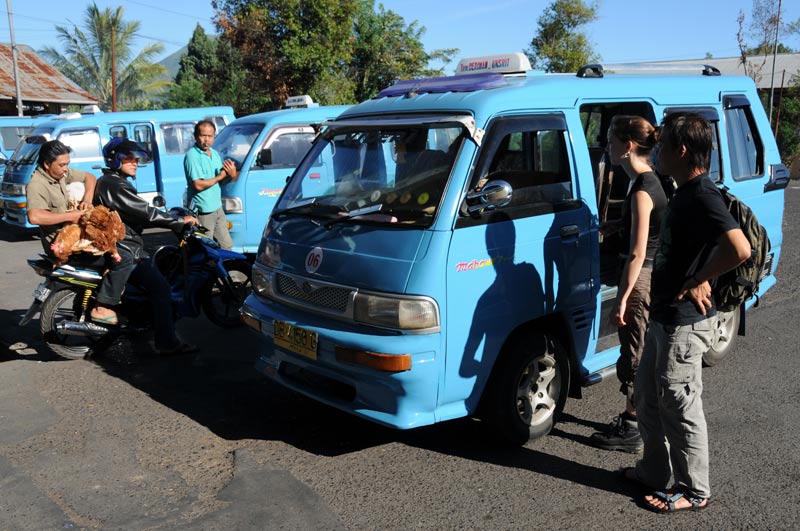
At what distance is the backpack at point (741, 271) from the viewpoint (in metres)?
3.50

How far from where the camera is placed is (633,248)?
3945 mm

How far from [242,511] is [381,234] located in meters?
1.67

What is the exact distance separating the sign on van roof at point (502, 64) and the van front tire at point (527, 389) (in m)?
2.05

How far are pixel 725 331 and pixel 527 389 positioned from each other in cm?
254

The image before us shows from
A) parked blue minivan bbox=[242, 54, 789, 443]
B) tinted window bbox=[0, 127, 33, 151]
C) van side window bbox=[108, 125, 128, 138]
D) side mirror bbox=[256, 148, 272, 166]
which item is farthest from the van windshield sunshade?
tinted window bbox=[0, 127, 33, 151]

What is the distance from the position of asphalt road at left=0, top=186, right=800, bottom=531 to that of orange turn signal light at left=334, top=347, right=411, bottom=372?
72 cm

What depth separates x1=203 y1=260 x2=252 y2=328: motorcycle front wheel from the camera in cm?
699

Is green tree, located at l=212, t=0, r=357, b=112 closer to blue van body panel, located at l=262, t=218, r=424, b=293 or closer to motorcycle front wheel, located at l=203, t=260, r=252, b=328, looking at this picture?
motorcycle front wheel, located at l=203, t=260, r=252, b=328

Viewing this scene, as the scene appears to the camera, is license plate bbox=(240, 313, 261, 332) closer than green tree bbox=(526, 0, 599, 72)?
Yes

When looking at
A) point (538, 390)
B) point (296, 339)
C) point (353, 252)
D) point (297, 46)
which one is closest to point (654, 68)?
point (538, 390)

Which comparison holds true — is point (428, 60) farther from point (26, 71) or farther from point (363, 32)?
point (26, 71)

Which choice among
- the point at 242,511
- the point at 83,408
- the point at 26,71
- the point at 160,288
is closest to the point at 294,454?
the point at 242,511

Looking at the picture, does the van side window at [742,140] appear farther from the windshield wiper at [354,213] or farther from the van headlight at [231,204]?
the van headlight at [231,204]

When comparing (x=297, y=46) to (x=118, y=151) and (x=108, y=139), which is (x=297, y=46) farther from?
(x=118, y=151)
